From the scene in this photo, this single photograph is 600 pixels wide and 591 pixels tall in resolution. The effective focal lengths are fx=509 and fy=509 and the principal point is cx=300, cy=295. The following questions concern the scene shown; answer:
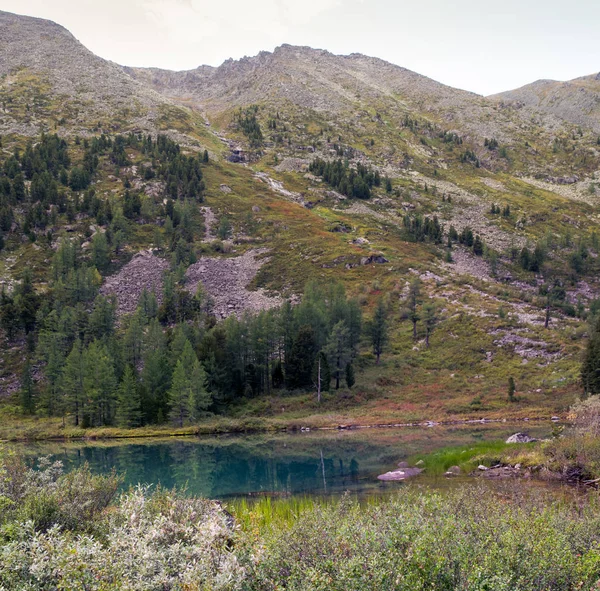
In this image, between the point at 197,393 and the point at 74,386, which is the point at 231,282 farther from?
the point at 74,386

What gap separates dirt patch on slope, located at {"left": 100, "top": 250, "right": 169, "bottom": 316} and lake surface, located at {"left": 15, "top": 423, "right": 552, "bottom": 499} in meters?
48.7

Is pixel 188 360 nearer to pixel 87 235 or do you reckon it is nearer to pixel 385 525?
pixel 87 235

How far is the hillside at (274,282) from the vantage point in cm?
8544

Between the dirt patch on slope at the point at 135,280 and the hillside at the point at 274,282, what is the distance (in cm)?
48

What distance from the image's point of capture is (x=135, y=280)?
123m

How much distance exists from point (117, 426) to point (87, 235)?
216 feet

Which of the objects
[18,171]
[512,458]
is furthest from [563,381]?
[18,171]

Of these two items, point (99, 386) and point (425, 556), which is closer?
point (425, 556)

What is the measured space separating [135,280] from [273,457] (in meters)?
83.8

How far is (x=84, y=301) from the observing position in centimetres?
11112

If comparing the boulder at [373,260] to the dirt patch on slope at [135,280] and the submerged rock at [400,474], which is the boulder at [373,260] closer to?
the dirt patch on slope at [135,280]

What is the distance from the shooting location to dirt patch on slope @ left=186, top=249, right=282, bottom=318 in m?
115

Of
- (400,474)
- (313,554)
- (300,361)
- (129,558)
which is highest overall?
(129,558)

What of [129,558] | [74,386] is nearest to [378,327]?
[74,386]
